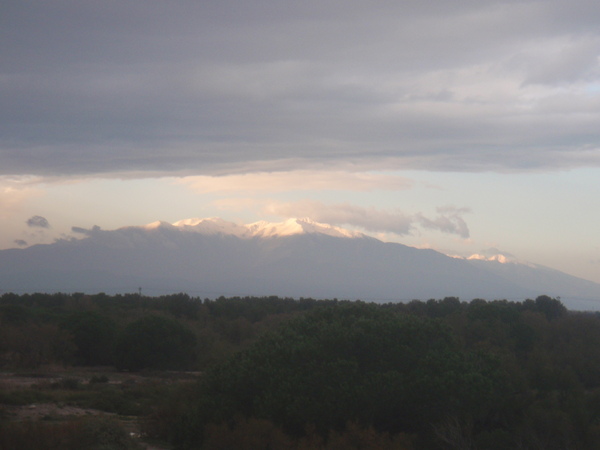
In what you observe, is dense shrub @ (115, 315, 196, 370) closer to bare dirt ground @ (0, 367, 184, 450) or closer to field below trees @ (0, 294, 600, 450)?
bare dirt ground @ (0, 367, 184, 450)

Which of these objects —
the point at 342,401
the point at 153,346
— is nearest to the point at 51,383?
the point at 153,346

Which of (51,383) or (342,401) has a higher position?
(342,401)

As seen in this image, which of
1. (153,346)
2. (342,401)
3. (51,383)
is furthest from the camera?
(153,346)

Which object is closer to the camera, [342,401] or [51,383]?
[342,401]

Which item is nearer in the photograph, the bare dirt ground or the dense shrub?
the bare dirt ground

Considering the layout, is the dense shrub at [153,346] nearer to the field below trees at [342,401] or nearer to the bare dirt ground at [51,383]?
the bare dirt ground at [51,383]

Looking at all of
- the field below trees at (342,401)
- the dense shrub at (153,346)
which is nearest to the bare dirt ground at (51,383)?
the field below trees at (342,401)

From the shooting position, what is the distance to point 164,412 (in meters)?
23.7

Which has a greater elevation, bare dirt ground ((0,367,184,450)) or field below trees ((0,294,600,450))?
field below trees ((0,294,600,450))

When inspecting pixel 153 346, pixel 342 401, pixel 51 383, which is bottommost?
pixel 51 383

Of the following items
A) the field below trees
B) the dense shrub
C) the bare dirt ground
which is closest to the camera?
the field below trees

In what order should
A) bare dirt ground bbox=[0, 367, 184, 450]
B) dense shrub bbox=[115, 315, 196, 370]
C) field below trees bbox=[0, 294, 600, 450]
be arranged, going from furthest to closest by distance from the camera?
dense shrub bbox=[115, 315, 196, 370], bare dirt ground bbox=[0, 367, 184, 450], field below trees bbox=[0, 294, 600, 450]

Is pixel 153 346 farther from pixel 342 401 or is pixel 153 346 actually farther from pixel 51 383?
pixel 342 401

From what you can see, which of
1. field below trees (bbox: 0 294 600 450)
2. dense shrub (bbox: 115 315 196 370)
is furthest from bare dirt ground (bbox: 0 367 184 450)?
dense shrub (bbox: 115 315 196 370)
